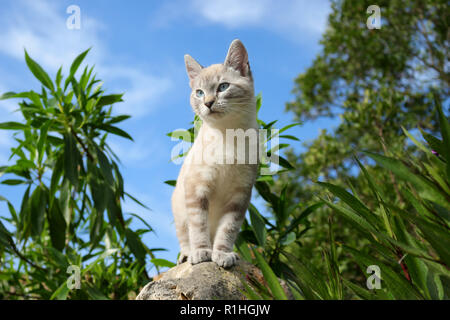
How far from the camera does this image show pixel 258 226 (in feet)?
8.10

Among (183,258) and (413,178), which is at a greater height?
(413,178)

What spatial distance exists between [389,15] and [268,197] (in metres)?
5.68

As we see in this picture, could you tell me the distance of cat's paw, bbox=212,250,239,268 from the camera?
1.75 m

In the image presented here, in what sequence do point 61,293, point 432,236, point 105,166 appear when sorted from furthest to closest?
point 105,166
point 61,293
point 432,236

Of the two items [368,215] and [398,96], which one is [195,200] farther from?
[398,96]

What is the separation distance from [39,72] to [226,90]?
2.15 m

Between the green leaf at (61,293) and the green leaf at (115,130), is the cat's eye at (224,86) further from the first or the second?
the green leaf at (61,293)

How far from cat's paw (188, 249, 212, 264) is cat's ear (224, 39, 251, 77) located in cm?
87

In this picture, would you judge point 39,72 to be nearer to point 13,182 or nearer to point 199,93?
point 13,182

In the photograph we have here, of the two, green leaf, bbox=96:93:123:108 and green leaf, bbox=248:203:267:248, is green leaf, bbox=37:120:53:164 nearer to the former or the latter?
green leaf, bbox=96:93:123:108

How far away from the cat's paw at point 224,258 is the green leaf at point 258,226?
616 mm

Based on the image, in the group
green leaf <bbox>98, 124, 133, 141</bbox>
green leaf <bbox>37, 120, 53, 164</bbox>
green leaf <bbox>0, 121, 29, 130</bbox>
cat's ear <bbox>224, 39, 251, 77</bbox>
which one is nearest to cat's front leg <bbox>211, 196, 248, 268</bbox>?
cat's ear <bbox>224, 39, 251, 77</bbox>

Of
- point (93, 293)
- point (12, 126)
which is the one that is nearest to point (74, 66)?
point (12, 126)
